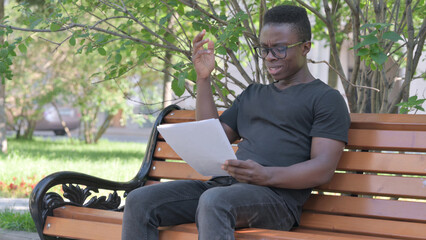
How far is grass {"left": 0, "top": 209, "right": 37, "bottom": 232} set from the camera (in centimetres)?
442

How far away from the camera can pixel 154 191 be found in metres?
2.70

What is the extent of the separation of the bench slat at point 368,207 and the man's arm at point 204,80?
1.77 feet

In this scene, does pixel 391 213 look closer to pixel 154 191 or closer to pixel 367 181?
pixel 367 181

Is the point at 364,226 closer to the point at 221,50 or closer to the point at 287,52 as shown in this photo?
the point at 287,52

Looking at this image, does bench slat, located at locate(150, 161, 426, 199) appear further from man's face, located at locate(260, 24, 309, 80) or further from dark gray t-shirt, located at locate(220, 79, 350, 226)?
man's face, located at locate(260, 24, 309, 80)

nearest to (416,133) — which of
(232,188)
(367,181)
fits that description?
(367,181)

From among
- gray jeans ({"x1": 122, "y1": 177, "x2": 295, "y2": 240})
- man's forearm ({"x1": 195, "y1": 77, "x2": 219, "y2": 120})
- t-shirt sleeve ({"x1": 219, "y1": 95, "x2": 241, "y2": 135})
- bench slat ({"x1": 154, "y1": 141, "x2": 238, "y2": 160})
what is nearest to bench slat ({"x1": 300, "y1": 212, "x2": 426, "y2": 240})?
gray jeans ({"x1": 122, "y1": 177, "x2": 295, "y2": 240})

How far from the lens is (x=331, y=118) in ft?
8.86

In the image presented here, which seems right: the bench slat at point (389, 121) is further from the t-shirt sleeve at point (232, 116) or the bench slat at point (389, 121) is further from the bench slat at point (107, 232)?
the bench slat at point (107, 232)

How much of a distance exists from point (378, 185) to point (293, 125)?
0.54 meters

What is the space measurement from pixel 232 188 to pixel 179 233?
302 millimetres

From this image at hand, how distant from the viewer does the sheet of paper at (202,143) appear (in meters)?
2.57

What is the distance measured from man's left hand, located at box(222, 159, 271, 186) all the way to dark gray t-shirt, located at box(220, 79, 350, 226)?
0.12 m

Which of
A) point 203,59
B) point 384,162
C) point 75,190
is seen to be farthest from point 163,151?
point 384,162
